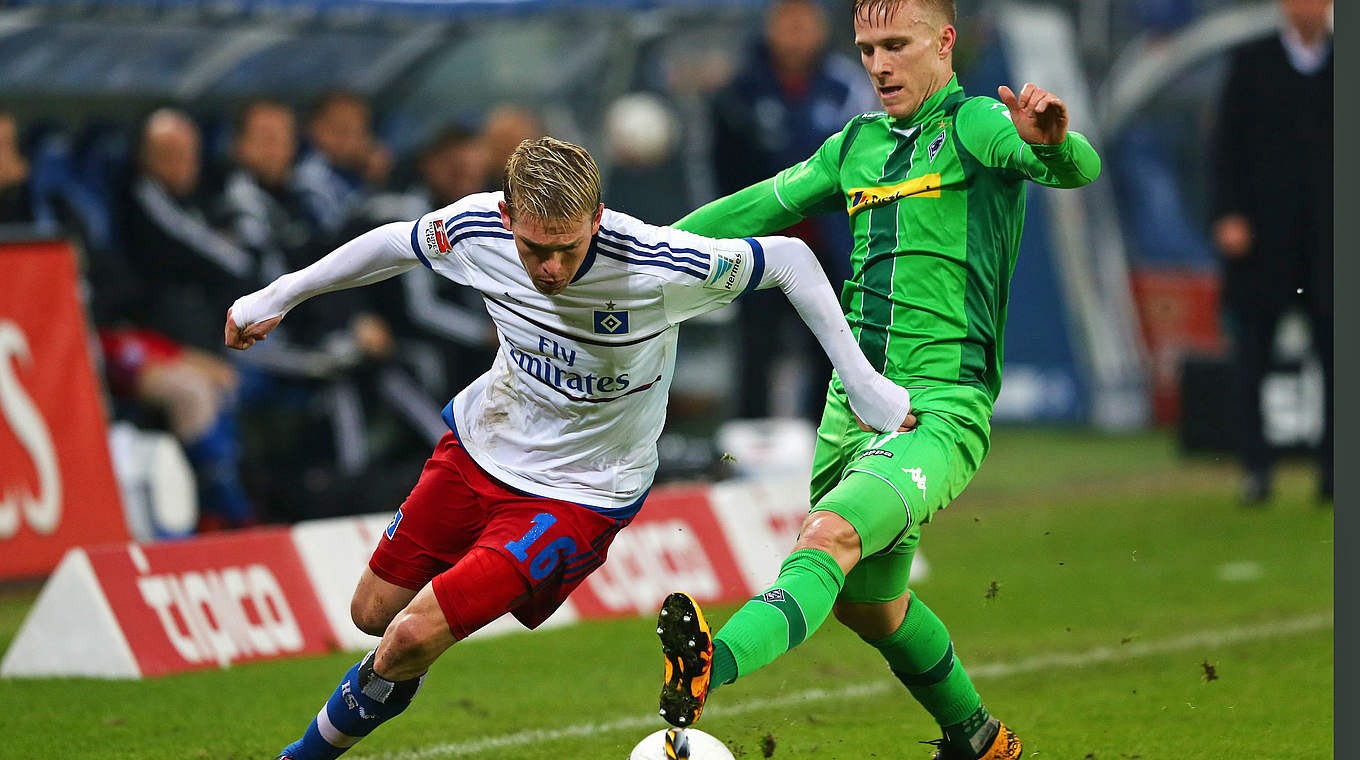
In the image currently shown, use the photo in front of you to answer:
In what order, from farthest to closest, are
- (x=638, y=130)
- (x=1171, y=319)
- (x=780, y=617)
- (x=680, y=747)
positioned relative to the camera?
(x=1171, y=319), (x=638, y=130), (x=680, y=747), (x=780, y=617)

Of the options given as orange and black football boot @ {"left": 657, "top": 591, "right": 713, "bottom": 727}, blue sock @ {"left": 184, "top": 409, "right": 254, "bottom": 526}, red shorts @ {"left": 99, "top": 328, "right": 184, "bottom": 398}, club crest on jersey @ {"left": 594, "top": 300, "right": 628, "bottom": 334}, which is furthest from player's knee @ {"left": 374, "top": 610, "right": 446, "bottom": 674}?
red shorts @ {"left": 99, "top": 328, "right": 184, "bottom": 398}

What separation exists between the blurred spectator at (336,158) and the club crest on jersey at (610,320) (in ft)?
23.4

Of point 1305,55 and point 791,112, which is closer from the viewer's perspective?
point 791,112

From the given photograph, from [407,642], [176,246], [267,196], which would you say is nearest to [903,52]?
[407,642]

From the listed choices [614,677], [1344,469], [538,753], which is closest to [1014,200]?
[1344,469]

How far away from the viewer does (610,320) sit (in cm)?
502

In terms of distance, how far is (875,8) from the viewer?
532 cm

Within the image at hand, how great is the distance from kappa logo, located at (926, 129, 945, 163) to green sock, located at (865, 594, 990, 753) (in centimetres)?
140

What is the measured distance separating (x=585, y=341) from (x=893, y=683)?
312cm

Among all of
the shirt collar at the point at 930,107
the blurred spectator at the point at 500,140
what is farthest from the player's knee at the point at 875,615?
the blurred spectator at the point at 500,140

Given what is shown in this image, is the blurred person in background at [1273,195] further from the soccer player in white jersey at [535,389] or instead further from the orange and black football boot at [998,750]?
the soccer player in white jersey at [535,389]

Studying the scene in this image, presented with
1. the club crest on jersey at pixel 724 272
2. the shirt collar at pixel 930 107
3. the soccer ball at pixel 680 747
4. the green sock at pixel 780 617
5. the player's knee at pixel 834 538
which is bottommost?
the soccer ball at pixel 680 747

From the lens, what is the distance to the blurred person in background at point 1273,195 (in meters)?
11.9

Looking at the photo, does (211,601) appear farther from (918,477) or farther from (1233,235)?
(1233,235)
